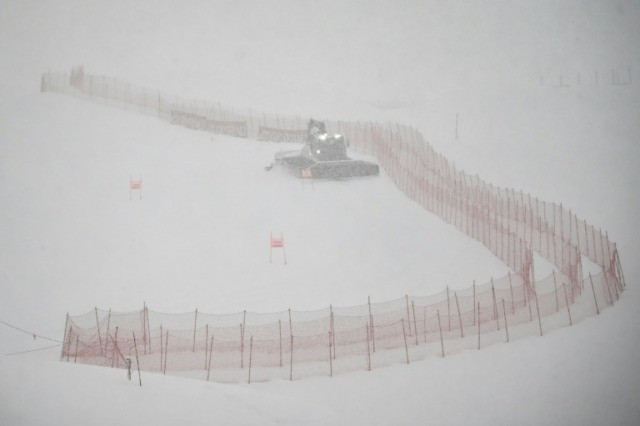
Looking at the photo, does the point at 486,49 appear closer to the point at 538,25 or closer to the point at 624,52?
the point at 538,25

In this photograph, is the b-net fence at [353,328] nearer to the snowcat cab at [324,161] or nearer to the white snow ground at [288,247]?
the white snow ground at [288,247]

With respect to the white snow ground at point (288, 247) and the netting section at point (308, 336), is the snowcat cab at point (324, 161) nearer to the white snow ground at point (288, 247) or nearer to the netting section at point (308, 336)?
the white snow ground at point (288, 247)

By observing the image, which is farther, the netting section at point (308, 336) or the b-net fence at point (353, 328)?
the b-net fence at point (353, 328)

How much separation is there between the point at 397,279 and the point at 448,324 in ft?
16.5

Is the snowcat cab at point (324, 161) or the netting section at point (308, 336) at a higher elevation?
the snowcat cab at point (324, 161)

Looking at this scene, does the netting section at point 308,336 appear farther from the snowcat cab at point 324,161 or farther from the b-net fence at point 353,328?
the snowcat cab at point 324,161

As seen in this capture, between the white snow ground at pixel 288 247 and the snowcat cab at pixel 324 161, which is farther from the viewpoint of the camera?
the snowcat cab at pixel 324 161

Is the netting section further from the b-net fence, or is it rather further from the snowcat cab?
the snowcat cab

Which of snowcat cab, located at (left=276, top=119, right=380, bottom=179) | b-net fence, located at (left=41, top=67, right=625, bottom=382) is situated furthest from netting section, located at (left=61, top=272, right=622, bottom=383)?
snowcat cab, located at (left=276, top=119, right=380, bottom=179)

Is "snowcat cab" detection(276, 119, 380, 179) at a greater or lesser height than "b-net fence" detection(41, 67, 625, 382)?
greater

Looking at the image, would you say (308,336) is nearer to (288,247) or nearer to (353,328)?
(353,328)

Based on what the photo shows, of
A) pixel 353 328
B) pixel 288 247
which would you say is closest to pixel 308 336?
pixel 353 328

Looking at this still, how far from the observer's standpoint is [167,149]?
3650cm

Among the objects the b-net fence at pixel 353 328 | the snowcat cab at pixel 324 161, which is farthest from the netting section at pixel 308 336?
the snowcat cab at pixel 324 161
